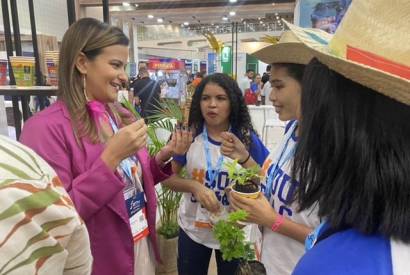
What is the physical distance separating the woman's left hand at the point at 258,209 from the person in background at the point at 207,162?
0.39 m

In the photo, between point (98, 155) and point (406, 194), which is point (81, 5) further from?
point (406, 194)

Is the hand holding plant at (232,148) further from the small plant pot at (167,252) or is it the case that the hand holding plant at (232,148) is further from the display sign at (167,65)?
the display sign at (167,65)

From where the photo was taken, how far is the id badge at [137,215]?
4.46ft

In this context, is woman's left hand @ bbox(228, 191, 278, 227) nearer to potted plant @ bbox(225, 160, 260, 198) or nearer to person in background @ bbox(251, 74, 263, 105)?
potted plant @ bbox(225, 160, 260, 198)

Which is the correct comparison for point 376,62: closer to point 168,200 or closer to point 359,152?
point 359,152

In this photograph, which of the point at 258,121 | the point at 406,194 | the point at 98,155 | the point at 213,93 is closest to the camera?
the point at 406,194

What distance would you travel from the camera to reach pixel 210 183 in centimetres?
180

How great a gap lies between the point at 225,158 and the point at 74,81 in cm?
89

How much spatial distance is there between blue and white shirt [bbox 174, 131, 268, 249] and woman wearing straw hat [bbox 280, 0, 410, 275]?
1.13m

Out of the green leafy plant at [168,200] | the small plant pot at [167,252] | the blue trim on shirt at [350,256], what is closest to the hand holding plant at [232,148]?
the green leafy plant at [168,200]

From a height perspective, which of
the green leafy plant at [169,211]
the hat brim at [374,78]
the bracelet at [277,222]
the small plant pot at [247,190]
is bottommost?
the green leafy plant at [169,211]

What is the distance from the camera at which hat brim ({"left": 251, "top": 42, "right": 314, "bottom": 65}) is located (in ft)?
4.33

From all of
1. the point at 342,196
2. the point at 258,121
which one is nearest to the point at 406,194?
the point at 342,196

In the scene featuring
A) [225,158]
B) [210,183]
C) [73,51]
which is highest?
[73,51]
